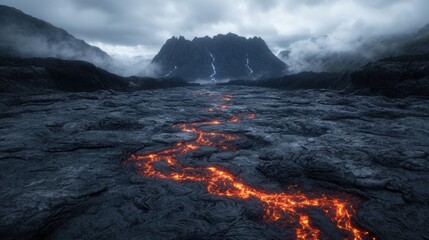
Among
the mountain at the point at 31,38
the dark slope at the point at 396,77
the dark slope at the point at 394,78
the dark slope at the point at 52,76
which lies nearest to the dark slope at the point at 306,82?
the dark slope at the point at 394,78

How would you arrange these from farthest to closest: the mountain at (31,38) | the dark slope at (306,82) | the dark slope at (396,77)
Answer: the mountain at (31,38)
the dark slope at (306,82)
the dark slope at (396,77)

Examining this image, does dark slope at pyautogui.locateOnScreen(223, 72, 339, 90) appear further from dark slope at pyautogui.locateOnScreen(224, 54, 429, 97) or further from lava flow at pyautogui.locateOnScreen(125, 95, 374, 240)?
lava flow at pyautogui.locateOnScreen(125, 95, 374, 240)

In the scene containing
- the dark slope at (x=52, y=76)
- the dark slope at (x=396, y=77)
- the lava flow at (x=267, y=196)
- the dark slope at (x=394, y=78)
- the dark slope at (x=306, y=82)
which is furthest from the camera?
the dark slope at (x=306, y=82)

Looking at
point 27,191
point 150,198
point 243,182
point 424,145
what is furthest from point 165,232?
point 424,145

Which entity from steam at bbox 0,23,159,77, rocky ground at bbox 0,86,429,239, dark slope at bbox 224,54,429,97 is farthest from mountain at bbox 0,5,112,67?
dark slope at bbox 224,54,429,97

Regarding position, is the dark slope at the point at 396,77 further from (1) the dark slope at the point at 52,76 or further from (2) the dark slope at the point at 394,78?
(1) the dark slope at the point at 52,76

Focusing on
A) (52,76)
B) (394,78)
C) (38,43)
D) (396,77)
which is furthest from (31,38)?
(396,77)

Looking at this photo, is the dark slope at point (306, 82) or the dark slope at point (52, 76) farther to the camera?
the dark slope at point (306, 82)

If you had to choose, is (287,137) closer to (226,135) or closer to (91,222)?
(226,135)
